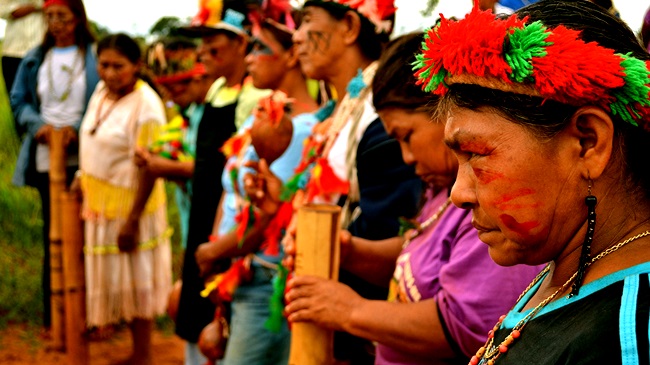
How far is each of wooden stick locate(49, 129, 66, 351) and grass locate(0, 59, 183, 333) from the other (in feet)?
5.14

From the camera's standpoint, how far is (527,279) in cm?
192

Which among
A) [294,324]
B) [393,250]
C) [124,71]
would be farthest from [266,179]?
[124,71]

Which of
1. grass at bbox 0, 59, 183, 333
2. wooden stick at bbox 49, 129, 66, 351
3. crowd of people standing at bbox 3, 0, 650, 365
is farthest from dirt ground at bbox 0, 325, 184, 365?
wooden stick at bbox 49, 129, 66, 351

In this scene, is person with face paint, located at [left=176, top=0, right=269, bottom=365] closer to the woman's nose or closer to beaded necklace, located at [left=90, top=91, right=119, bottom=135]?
beaded necklace, located at [left=90, top=91, right=119, bottom=135]

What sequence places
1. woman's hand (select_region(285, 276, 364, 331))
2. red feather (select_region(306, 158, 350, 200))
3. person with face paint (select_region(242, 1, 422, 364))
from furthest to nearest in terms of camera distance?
1. red feather (select_region(306, 158, 350, 200))
2. person with face paint (select_region(242, 1, 422, 364))
3. woman's hand (select_region(285, 276, 364, 331))

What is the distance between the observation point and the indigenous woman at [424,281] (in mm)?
1992

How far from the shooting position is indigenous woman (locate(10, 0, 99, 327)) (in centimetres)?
644

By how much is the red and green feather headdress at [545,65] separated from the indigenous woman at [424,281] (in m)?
0.65

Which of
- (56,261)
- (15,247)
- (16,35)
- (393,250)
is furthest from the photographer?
→ (15,247)

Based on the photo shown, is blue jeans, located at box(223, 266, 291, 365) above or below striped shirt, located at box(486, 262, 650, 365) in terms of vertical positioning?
below

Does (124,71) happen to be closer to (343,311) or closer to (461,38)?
(343,311)

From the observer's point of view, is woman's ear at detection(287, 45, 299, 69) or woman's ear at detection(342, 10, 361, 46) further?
woman's ear at detection(287, 45, 299, 69)

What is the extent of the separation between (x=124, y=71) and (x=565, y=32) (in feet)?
16.2

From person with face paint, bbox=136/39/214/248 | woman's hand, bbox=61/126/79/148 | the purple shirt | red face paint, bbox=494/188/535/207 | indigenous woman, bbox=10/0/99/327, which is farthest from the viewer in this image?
indigenous woman, bbox=10/0/99/327
